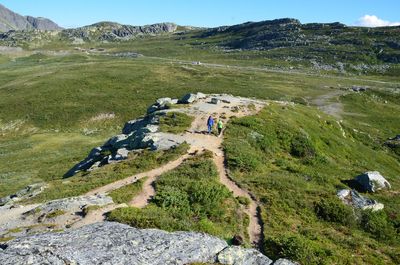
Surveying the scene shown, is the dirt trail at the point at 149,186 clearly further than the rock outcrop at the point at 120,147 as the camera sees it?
No

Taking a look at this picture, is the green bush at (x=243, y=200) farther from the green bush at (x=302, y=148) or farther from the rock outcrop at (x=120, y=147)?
the green bush at (x=302, y=148)

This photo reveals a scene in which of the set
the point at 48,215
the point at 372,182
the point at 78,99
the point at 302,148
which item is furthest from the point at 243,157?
the point at 78,99

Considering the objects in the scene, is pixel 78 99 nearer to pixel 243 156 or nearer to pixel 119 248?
pixel 243 156

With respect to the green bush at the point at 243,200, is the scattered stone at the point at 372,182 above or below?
below

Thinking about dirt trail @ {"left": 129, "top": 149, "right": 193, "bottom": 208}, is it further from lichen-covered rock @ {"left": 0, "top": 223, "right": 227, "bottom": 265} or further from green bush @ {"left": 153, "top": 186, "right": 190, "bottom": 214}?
lichen-covered rock @ {"left": 0, "top": 223, "right": 227, "bottom": 265}

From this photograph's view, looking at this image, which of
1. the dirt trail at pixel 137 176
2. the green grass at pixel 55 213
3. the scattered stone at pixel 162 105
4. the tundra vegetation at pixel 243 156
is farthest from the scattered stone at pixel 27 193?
the scattered stone at pixel 162 105

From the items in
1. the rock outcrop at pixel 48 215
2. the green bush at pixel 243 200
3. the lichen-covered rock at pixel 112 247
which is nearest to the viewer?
the lichen-covered rock at pixel 112 247

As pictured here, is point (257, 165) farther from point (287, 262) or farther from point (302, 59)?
point (302, 59)
